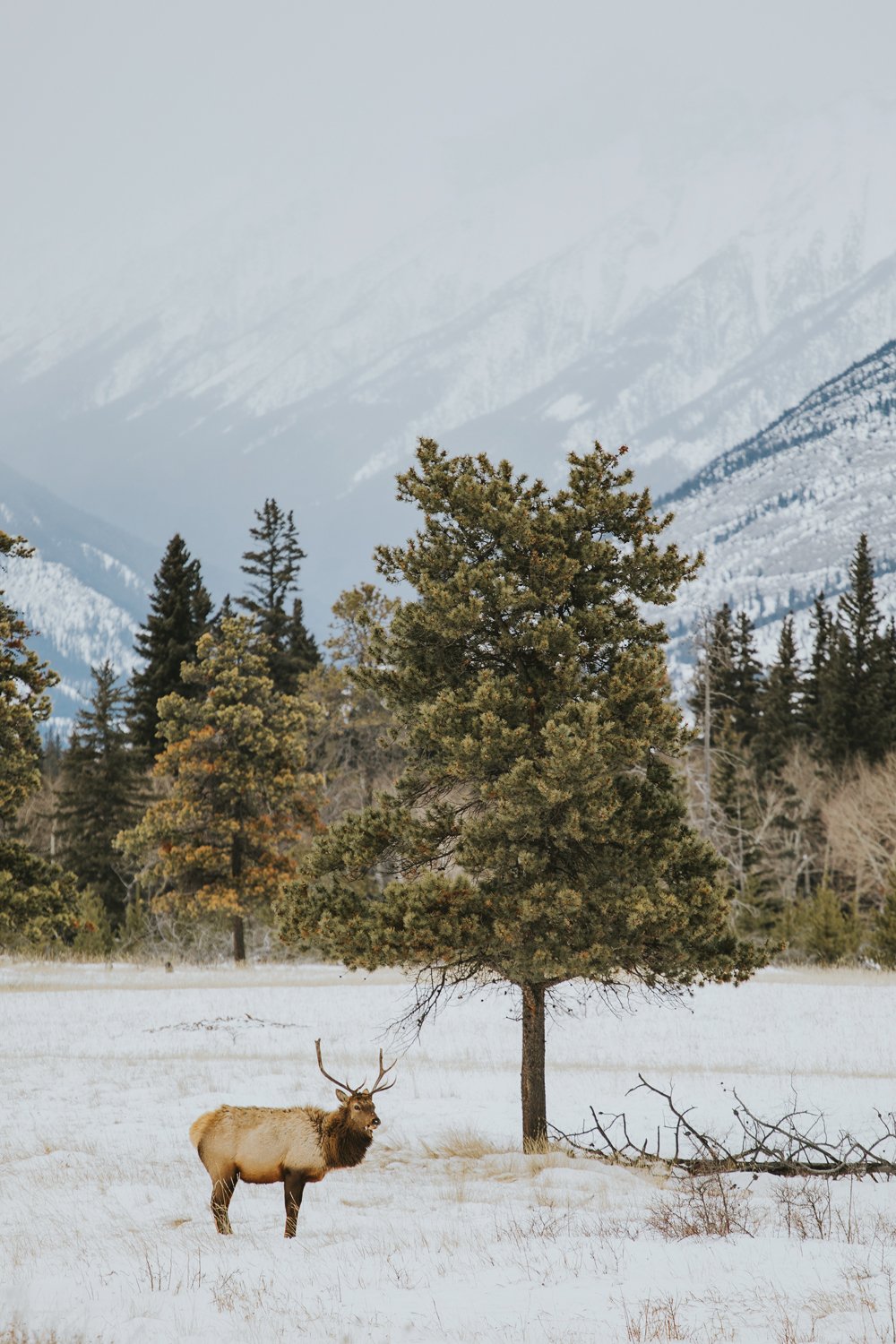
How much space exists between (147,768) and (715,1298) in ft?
124

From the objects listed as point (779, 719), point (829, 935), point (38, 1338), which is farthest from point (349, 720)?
point (38, 1338)

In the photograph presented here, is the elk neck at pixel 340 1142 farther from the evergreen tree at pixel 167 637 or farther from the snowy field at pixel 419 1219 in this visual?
the evergreen tree at pixel 167 637

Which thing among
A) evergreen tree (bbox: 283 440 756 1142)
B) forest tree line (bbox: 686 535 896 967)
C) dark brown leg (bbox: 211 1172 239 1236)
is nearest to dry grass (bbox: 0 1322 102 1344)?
dark brown leg (bbox: 211 1172 239 1236)

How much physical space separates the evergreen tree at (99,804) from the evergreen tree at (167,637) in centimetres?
149

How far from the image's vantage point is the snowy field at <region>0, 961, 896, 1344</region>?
6723 mm

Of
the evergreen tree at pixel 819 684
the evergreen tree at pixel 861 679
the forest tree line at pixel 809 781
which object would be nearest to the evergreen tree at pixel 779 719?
the forest tree line at pixel 809 781

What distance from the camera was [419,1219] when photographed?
920 centimetres

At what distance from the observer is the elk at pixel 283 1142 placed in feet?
25.8

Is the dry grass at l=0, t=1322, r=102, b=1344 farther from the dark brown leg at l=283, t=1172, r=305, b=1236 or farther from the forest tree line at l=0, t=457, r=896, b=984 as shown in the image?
the forest tree line at l=0, t=457, r=896, b=984

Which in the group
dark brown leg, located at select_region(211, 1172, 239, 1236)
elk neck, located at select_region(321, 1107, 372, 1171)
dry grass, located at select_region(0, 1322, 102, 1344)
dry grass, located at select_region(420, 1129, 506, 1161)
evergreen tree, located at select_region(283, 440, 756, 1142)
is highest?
evergreen tree, located at select_region(283, 440, 756, 1142)

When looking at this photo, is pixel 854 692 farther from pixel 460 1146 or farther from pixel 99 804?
pixel 460 1146

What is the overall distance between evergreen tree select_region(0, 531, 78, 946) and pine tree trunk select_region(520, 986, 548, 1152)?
13.9 m

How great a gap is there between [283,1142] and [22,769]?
17.4 meters

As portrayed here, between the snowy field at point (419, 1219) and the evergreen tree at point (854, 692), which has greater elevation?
the evergreen tree at point (854, 692)
